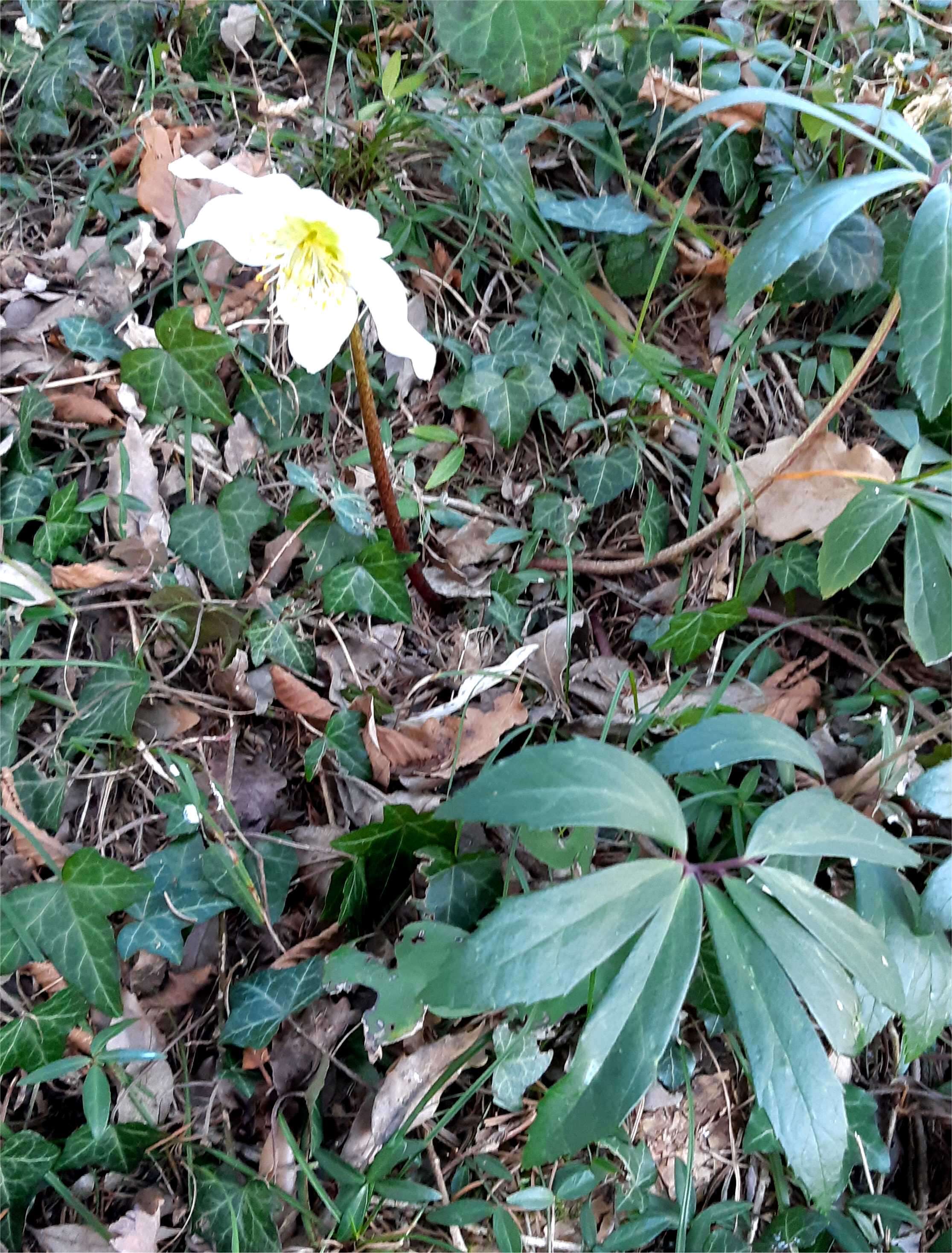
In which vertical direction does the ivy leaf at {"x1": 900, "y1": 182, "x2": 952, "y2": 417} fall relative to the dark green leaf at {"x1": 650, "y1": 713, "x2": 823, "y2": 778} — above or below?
above

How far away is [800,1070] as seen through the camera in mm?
770

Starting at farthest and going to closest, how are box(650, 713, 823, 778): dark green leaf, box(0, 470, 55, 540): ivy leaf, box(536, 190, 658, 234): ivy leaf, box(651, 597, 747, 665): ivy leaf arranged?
box(536, 190, 658, 234): ivy leaf, box(0, 470, 55, 540): ivy leaf, box(651, 597, 747, 665): ivy leaf, box(650, 713, 823, 778): dark green leaf

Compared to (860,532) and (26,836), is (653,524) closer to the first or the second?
(860,532)

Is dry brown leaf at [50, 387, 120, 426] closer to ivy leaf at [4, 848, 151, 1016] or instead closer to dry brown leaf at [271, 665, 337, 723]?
dry brown leaf at [271, 665, 337, 723]

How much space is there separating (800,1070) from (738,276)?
90 cm

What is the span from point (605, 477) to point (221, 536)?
658 mm

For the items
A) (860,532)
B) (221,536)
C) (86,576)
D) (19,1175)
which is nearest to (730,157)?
(860,532)

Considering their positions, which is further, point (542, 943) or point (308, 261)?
point (308, 261)

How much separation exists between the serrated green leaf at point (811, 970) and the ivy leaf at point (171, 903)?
72cm

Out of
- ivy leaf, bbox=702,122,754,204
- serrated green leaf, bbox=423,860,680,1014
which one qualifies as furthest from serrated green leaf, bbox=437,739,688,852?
ivy leaf, bbox=702,122,754,204

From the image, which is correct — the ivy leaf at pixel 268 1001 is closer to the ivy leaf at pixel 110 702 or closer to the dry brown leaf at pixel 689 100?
the ivy leaf at pixel 110 702

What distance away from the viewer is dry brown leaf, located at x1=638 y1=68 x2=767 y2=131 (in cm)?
149

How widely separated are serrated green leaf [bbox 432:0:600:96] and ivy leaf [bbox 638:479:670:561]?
2.11ft

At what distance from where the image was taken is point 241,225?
1.00 metres
